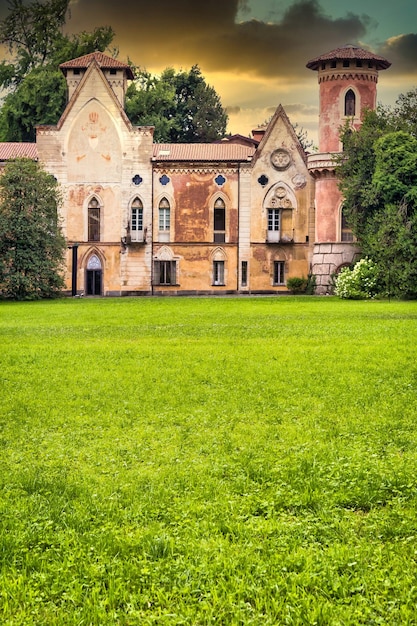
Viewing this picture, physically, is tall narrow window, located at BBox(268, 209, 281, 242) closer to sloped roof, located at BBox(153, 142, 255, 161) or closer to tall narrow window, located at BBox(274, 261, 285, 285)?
tall narrow window, located at BBox(274, 261, 285, 285)

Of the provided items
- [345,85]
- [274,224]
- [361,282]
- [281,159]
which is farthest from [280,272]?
[345,85]

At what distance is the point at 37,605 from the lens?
6410 millimetres

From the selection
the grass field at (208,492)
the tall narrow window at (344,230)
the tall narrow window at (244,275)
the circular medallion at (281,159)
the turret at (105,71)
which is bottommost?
the grass field at (208,492)


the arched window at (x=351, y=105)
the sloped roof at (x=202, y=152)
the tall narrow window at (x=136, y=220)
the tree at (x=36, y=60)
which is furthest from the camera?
the tree at (x=36, y=60)

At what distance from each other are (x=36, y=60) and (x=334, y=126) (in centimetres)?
3232

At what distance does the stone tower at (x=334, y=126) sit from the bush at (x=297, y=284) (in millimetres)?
1119

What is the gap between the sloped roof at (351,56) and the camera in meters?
59.3

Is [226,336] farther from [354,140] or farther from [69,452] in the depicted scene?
[354,140]

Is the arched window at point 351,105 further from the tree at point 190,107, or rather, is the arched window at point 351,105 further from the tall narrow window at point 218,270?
the tree at point 190,107

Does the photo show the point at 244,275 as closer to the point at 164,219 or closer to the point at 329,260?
the point at 329,260

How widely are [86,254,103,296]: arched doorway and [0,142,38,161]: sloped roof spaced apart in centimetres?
786

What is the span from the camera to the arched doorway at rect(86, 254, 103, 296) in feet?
201

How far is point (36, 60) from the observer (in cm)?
8069

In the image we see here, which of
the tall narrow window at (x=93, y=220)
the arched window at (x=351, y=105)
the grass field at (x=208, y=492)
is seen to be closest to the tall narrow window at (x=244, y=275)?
the tall narrow window at (x=93, y=220)
